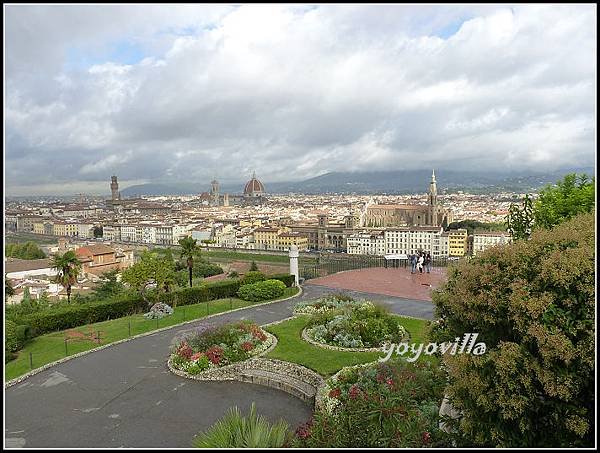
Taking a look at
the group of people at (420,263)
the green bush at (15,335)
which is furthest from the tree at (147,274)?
the group of people at (420,263)

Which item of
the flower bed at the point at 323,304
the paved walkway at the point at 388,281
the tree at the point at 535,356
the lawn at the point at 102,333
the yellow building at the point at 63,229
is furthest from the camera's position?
the yellow building at the point at 63,229

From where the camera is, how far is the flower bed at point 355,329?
36.1 feet

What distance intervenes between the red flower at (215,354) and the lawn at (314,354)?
1.13 meters

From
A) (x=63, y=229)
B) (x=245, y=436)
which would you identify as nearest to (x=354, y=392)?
(x=245, y=436)

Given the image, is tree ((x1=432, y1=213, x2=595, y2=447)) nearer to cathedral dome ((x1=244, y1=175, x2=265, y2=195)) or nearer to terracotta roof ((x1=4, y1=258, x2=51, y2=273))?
terracotta roof ((x1=4, y1=258, x2=51, y2=273))

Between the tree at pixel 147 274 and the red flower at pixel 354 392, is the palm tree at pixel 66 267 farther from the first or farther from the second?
the red flower at pixel 354 392

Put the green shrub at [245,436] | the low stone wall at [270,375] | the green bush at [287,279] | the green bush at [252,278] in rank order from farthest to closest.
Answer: the green bush at [287,279] → the green bush at [252,278] → the low stone wall at [270,375] → the green shrub at [245,436]

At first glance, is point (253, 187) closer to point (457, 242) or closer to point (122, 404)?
point (457, 242)

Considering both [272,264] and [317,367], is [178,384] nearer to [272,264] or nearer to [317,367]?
[317,367]

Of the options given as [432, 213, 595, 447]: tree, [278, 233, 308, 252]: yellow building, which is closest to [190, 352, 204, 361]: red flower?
[432, 213, 595, 447]: tree

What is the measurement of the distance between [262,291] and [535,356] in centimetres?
1365

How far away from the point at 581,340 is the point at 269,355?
7492 mm

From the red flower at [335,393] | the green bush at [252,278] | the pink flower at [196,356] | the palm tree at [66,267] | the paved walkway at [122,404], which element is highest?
the palm tree at [66,267]

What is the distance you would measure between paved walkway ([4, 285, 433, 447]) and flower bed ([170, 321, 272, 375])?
1.29 feet
